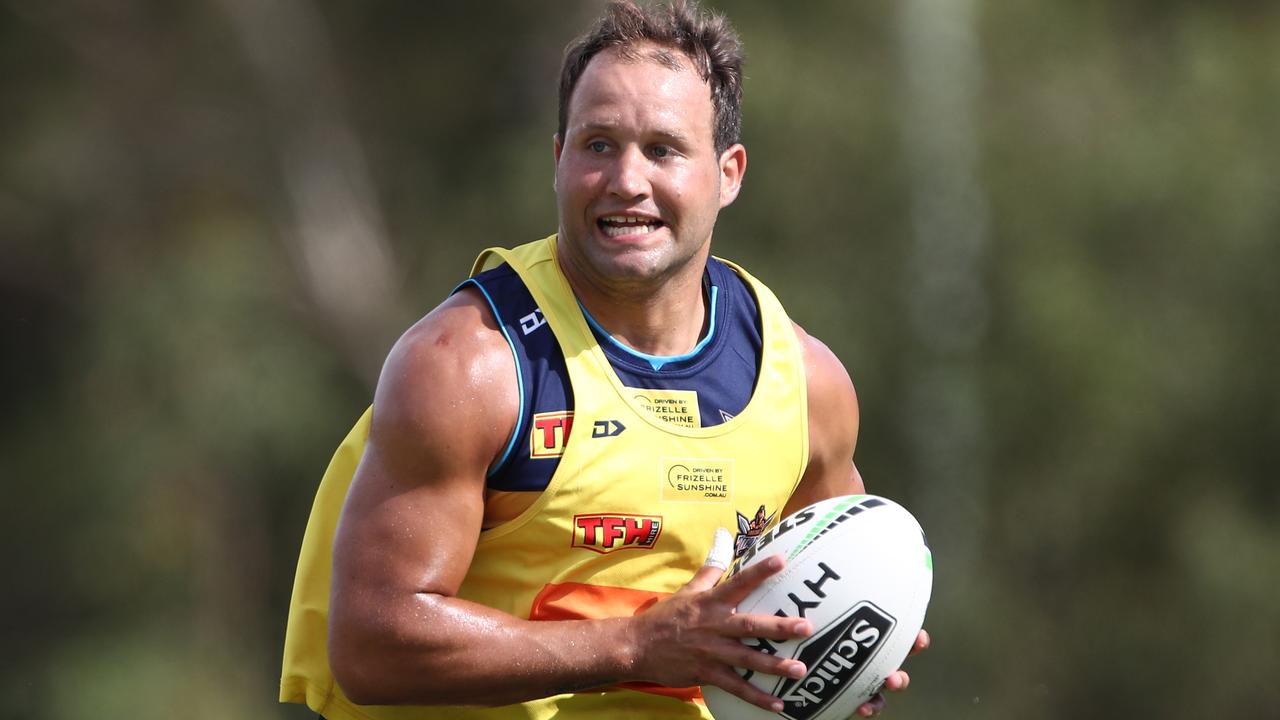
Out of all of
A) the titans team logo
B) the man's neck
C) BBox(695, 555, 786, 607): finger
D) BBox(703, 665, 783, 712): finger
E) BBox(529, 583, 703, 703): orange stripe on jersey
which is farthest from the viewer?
the man's neck

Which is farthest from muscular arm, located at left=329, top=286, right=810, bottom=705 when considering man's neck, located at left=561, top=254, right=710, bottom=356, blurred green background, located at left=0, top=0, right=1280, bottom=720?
blurred green background, located at left=0, top=0, right=1280, bottom=720

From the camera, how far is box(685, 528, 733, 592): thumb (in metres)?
4.36

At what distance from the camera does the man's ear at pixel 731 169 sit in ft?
16.4

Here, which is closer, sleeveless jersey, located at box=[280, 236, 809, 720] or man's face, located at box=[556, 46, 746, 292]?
sleeveless jersey, located at box=[280, 236, 809, 720]

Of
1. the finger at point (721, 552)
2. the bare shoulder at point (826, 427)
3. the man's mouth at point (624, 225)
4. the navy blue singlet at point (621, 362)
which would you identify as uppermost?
the man's mouth at point (624, 225)

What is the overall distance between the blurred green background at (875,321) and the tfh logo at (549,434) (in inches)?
482

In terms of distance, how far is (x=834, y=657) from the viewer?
4297 mm

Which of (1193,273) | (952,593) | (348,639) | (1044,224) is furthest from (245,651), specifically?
(348,639)

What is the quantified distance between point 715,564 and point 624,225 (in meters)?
0.92

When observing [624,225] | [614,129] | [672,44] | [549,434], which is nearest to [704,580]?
[549,434]

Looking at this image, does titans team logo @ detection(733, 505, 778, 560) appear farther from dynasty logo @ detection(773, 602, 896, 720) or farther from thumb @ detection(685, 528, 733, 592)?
dynasty logo @ detection(773, 602, 896, 720)

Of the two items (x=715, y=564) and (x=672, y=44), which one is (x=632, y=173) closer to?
(x=672, y=44)

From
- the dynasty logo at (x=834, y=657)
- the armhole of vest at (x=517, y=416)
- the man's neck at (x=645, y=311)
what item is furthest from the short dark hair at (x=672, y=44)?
the dynasty logo at (x=834, y=657)

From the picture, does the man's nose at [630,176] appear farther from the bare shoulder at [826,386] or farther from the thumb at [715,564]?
the thumb at [715,564]
